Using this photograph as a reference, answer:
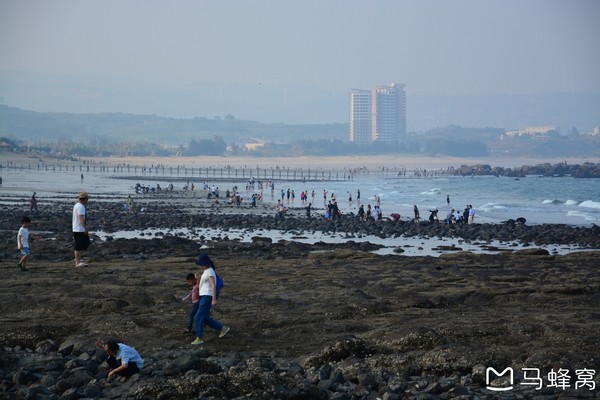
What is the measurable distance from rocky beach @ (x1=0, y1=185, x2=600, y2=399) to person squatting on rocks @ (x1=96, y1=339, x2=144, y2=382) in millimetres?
127

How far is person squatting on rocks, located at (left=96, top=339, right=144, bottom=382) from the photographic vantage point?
981 cm

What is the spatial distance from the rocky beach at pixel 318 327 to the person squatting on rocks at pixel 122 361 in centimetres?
13

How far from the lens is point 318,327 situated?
40.2 ft

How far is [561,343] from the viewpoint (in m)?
10.9

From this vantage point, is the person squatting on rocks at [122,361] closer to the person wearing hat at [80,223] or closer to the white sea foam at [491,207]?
the person wearing hat at [80,223]

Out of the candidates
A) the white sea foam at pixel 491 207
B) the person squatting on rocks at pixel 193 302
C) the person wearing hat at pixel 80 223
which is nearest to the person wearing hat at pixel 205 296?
the person squatting on rocks at pixel 193 302

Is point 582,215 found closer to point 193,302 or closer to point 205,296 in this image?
point 193,302

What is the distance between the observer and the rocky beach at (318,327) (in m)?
9.41

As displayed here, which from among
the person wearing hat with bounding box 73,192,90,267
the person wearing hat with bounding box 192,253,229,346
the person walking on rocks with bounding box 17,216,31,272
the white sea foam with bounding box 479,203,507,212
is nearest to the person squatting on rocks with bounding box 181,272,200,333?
the person wearing hat with bounding box 192,253,229,346

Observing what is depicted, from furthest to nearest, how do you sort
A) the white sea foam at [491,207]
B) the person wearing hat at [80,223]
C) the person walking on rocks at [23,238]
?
1. the white sea foam at [491,207]
2. the person walking on rocks at [23,238]
3. the person wearing hat at [80,223]

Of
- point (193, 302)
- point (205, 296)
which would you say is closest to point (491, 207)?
point (193, 302)

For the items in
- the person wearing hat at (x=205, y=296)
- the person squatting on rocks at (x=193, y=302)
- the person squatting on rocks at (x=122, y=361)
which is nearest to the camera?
the person squatting on rocks at (x=122, y=361)

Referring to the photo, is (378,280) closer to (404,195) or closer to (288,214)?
(288,214)

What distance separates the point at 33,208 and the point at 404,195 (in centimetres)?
3624
